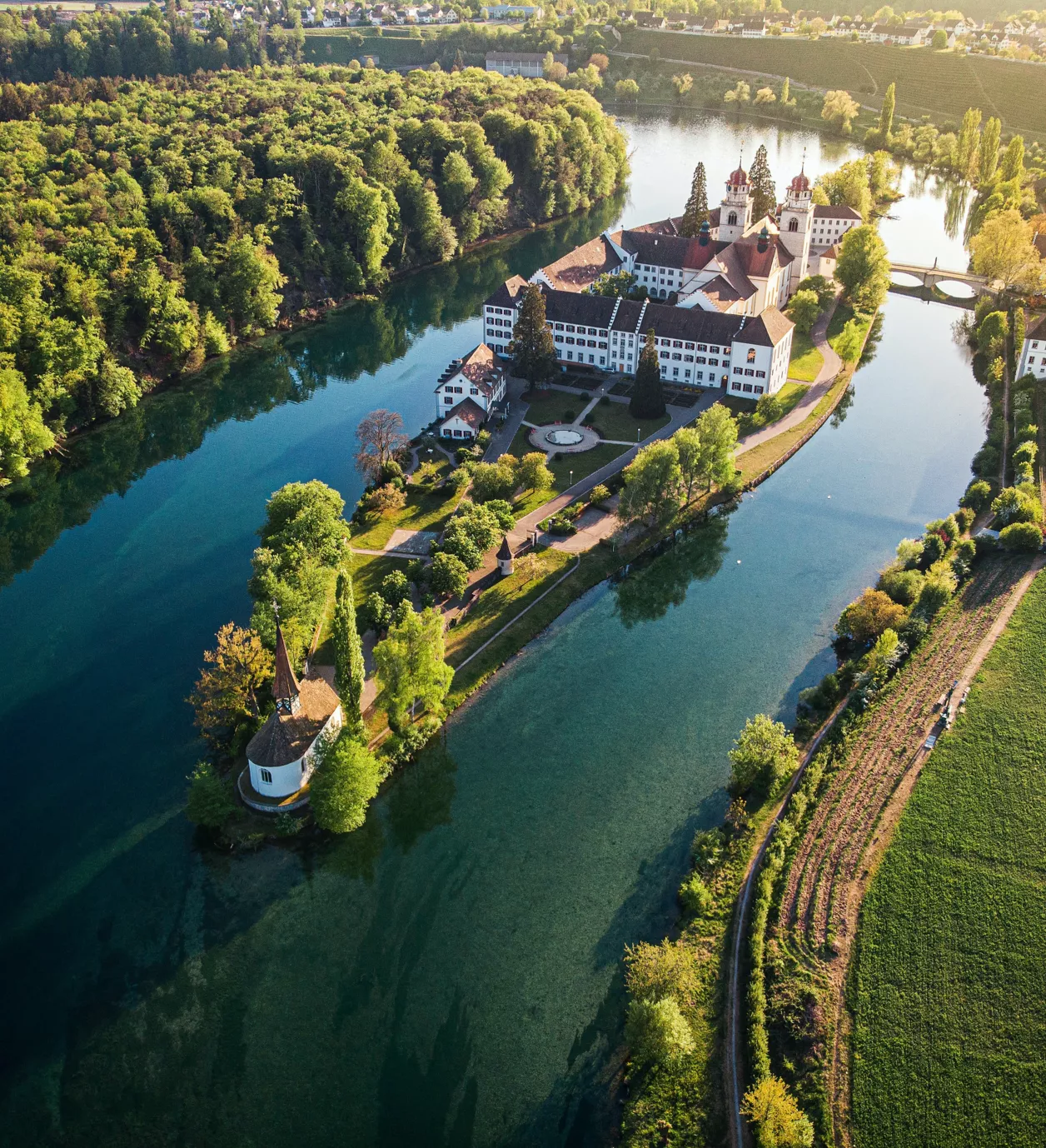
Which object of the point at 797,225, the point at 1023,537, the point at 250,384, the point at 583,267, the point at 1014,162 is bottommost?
the point at 250,384

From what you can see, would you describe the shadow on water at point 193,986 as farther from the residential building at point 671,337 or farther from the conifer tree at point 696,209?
the conifer tree at point 696,209

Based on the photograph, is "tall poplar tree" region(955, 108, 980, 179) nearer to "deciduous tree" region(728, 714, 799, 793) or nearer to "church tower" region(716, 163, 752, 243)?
"church tower" region(716, 163, 752, 243)

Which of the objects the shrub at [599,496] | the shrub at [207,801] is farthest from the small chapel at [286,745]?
the shrub at [599,496]

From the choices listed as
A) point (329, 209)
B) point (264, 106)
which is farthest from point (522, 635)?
point (264, 106)

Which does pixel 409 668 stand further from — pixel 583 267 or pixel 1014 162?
pixel 1014 162

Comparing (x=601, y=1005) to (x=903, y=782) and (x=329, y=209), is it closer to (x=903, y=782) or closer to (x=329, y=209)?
(x=903, y=782)

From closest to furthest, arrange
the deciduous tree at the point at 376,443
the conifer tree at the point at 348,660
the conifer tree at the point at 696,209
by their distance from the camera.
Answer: the conifer tree at the point at 348,660 → the deciduous tree at the point at 376,443 → the conifer tree at the point at 696,209

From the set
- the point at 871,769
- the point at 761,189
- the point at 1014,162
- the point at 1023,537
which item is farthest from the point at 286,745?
the point at 1014,162
